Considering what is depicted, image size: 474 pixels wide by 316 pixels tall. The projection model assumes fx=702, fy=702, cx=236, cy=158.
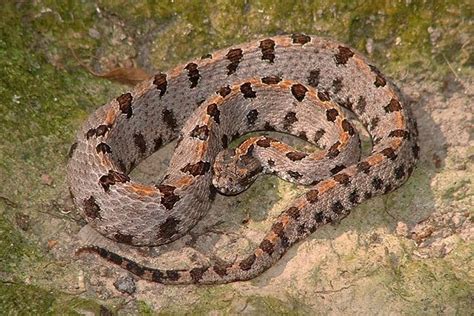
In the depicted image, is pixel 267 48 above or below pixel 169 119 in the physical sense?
above

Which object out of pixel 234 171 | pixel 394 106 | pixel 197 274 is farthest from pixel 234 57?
pixel 197 274

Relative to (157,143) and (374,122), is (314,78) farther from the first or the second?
(157,143)

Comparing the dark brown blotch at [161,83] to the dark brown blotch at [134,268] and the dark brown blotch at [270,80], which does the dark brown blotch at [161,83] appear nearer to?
the dark brown blotch at [270,80]

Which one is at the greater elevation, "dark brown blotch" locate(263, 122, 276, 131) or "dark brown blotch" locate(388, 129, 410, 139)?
"dark brown blotch" locate(263, 122, 276, 131)

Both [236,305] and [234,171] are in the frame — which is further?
[234,171]

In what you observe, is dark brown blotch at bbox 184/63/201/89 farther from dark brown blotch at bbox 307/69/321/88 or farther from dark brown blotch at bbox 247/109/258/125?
dark brown blotch at bbox 307/69/321/88

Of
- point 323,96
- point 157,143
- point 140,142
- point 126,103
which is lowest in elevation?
point 140,142

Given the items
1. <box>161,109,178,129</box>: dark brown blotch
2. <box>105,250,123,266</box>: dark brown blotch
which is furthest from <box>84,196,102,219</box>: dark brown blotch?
<box>161,109,178,129</box>: dark brown blotch
